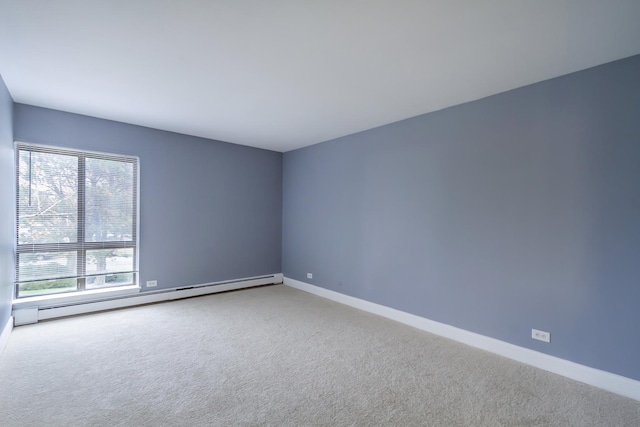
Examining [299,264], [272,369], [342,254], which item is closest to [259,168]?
[299,264]

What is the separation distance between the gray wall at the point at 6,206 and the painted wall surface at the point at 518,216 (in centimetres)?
395

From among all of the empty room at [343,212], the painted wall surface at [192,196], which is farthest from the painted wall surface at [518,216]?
the painted wall surface at [192,196]

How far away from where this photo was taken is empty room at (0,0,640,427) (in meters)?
2.04

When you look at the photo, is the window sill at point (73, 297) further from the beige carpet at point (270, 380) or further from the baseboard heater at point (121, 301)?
the beige carpet at point (270, 380)

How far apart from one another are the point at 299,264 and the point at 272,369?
2961 millimetres

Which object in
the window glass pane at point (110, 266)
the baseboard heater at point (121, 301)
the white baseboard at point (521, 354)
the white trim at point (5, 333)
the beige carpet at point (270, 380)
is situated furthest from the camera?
the window glass pane at point (110, 266)

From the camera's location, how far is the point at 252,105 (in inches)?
137

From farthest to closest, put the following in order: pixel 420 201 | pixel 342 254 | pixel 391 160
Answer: pixel 342 254
pixel 391 160
pixel 420 201

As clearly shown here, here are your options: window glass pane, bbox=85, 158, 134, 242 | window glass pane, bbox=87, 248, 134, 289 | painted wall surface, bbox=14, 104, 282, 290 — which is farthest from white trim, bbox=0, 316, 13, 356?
painted wall surface, bbox=14, 104, 282, 290

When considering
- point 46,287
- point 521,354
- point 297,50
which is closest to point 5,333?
point 46,287

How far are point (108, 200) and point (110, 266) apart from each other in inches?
36.4

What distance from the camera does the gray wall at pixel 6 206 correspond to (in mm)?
2934

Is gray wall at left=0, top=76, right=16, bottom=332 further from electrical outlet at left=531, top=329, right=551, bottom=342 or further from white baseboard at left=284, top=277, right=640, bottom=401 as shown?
electrical outlet at left=531, top=329, right=551, bottom=342

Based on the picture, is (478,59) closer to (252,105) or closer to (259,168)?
(252,105)
